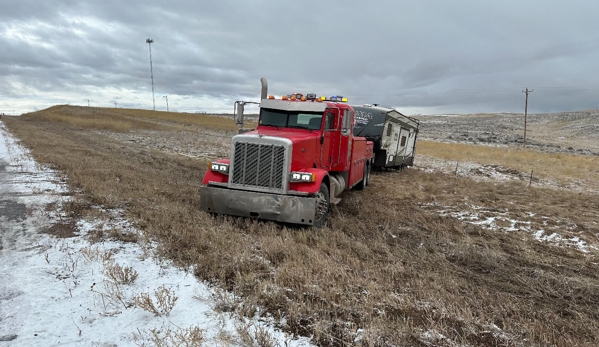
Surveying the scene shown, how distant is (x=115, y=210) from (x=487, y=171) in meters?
16.8

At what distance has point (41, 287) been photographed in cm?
374

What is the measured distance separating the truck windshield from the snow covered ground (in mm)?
3840

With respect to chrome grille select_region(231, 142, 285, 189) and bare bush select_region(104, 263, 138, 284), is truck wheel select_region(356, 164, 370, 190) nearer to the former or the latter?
chrome grille select_region(231, 142, 285, 189)

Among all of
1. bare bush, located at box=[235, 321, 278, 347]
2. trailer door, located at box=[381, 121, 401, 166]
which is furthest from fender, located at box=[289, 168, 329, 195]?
trailer door, located at box=[381, 121, 401, 166]

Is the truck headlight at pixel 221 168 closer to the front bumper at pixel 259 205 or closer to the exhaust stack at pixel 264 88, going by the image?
the front bumper at pixel 259 205

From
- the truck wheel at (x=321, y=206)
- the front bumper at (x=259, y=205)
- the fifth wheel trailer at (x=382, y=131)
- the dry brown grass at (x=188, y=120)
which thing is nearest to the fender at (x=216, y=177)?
the front bumper at (x=259, y=205)

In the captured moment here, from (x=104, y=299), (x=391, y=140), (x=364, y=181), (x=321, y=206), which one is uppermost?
(x=391, y=140)

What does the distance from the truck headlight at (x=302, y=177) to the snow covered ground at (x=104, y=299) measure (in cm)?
260

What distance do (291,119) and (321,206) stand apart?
227cm

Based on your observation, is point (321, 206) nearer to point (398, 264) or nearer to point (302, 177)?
point (302, 177)

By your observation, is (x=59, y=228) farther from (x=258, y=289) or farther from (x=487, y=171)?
(x=487, y=171)

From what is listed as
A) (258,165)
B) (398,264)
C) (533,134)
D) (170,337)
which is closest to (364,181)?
(258,165)

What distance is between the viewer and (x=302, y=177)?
627cm

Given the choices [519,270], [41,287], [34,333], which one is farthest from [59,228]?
[519,270]
